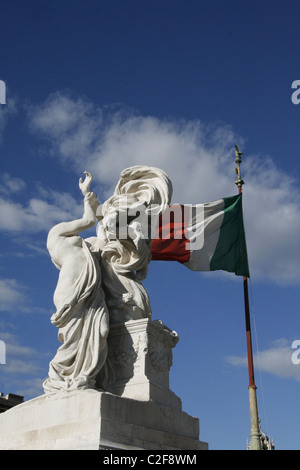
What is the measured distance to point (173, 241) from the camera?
1370 centimetres

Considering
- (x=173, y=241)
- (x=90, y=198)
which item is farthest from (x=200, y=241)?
(x=90, y=198)

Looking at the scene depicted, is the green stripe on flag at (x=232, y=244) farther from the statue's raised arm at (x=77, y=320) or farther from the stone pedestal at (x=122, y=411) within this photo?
the statue's raised arm at (x=77, y=320)

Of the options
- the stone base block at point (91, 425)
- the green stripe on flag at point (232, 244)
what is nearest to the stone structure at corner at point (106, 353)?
the stone base block at point (91, 425)

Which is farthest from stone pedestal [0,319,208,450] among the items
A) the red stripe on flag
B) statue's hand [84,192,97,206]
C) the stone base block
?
the red stripe on flag

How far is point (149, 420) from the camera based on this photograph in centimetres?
723

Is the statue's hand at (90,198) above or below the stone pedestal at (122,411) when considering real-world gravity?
above

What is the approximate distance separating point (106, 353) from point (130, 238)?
215 cm

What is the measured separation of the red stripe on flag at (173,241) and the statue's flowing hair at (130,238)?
385cm

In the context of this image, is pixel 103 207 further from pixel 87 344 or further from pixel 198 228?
pixel 198 228

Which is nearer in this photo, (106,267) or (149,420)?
(149,420)

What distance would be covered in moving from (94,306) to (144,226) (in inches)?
79.2

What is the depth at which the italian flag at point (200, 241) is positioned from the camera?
1369 cm

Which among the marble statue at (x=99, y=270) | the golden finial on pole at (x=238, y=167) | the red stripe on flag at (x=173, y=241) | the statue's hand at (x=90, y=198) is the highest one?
the golden finial on pole at (x=238, y=167)
